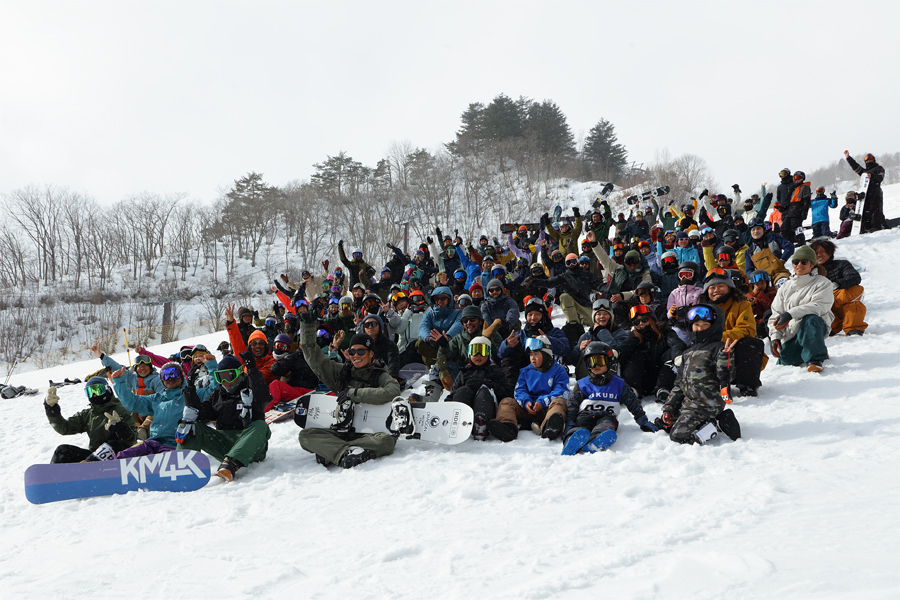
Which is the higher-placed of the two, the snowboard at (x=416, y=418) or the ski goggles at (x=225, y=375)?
the ski goggles at (x=225, y=375)

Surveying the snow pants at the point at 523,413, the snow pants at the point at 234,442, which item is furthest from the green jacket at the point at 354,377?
the snow pants at the point at 523,413

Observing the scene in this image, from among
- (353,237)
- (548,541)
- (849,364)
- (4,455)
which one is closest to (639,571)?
(548,541)

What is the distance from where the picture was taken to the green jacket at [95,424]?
219 inches

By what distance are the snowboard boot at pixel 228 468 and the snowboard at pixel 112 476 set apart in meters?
0.20

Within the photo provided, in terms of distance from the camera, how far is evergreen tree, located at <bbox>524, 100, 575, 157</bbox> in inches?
2096

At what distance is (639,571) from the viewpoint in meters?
2.49

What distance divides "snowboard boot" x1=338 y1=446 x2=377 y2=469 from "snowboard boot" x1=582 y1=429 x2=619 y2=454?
82.0 inches

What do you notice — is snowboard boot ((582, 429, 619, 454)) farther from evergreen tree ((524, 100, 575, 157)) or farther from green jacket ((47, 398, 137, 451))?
evergreen tree ((524, 100, 575, 157))

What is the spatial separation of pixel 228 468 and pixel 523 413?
299 cm

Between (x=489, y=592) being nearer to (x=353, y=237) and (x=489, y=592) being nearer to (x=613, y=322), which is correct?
(x=613, y=322)

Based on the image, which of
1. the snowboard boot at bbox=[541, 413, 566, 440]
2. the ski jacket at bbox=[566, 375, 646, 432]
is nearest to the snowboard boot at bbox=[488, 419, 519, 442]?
the snowboard boot at bbox=[541, 413, 566, 440]

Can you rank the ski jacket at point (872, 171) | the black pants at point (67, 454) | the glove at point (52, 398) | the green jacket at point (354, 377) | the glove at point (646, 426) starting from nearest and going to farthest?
1. the glove at point (646, 426)
2. the black pants at point (67, 454)
3. the green jacket at point (354, 377)
4. the glove at point (52, 398)
5. the ski jacket at point (872, 171)

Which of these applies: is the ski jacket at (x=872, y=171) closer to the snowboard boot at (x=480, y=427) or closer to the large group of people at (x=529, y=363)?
the large group of people at (x=529, y=363)

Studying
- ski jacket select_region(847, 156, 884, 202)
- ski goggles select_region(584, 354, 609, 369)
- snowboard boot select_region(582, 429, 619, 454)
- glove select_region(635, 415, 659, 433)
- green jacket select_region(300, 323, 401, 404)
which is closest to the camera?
Result: snowboard boot select_region(582, 429, 619, 454)
